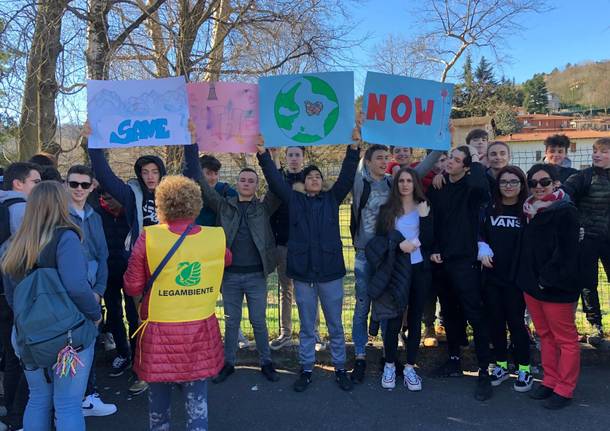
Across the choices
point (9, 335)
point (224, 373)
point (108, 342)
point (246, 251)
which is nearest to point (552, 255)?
point (246, 251)

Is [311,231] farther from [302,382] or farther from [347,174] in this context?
[302,382]

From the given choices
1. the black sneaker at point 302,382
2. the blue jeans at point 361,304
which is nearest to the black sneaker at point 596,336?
the blue jeans at point 361,304

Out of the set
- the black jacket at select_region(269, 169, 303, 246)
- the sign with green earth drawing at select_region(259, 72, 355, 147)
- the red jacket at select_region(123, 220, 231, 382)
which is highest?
the sign with green earth drawing at select_region(259, 72, 355, 147)

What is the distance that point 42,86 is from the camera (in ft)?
21.0

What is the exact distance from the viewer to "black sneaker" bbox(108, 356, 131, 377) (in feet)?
15.0

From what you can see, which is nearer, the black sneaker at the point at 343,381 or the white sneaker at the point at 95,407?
the white sneaker at the point at 95,407

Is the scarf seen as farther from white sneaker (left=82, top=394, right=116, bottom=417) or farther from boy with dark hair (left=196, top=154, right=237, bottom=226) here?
white sneaker (left=82, top=394, right=116, bottom=417)

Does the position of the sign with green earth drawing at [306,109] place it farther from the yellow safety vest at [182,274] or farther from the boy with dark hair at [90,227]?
the yellow safety vest at [182,274]

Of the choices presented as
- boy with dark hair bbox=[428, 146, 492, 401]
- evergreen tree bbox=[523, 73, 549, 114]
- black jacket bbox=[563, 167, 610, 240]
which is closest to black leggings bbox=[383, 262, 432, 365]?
boy with dark hair bbox=[428, 146, 492, 401]

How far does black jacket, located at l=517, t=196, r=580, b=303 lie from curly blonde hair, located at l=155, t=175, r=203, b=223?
280 centimetres

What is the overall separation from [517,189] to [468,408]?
1.92 meters

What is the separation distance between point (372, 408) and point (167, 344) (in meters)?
1.92

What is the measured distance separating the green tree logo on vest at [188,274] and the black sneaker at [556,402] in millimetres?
3044

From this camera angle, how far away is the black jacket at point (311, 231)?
4.18m
